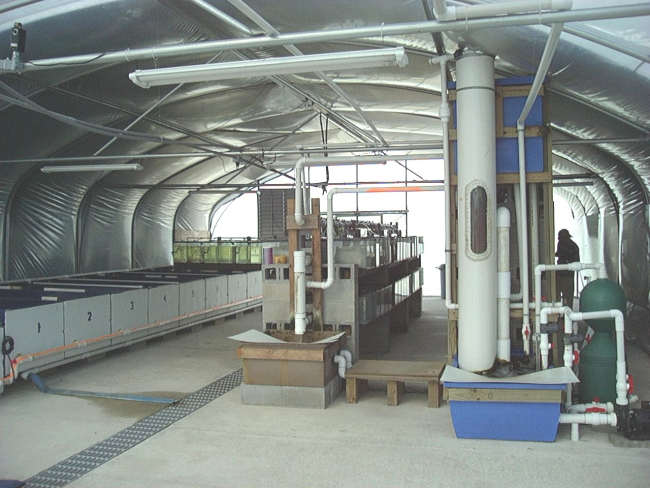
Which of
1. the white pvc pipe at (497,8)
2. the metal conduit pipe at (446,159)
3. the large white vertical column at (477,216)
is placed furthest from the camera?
the metal conduit pipe at (446,159)

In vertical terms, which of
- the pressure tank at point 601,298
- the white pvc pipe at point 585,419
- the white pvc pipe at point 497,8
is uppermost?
the white pvc pipe at point 497,8

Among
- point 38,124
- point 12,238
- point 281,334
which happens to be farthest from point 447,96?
point 12,238

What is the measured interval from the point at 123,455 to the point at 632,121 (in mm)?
6408

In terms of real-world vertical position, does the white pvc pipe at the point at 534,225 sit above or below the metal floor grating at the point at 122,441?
above

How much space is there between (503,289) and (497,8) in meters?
2.75

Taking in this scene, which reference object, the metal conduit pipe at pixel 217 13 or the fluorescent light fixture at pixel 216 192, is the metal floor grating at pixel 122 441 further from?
the fluorescent light fixture at pixel 216 192

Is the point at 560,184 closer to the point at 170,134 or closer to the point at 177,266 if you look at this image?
the point at 170,134

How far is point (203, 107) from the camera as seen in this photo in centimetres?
1073

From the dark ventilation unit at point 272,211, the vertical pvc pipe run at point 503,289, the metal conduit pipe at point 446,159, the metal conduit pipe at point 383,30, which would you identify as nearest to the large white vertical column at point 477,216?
the vertical pvc pipe run at point 503,289

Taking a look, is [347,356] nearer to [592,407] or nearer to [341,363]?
[341,363]

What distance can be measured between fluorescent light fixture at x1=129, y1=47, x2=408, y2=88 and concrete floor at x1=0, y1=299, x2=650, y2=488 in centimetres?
301

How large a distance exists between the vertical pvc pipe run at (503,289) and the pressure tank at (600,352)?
2.37ft

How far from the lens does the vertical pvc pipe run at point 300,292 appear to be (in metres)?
6.87

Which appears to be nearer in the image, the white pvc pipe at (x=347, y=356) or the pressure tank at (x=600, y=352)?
the pressure tank at (x=600, y=352)
